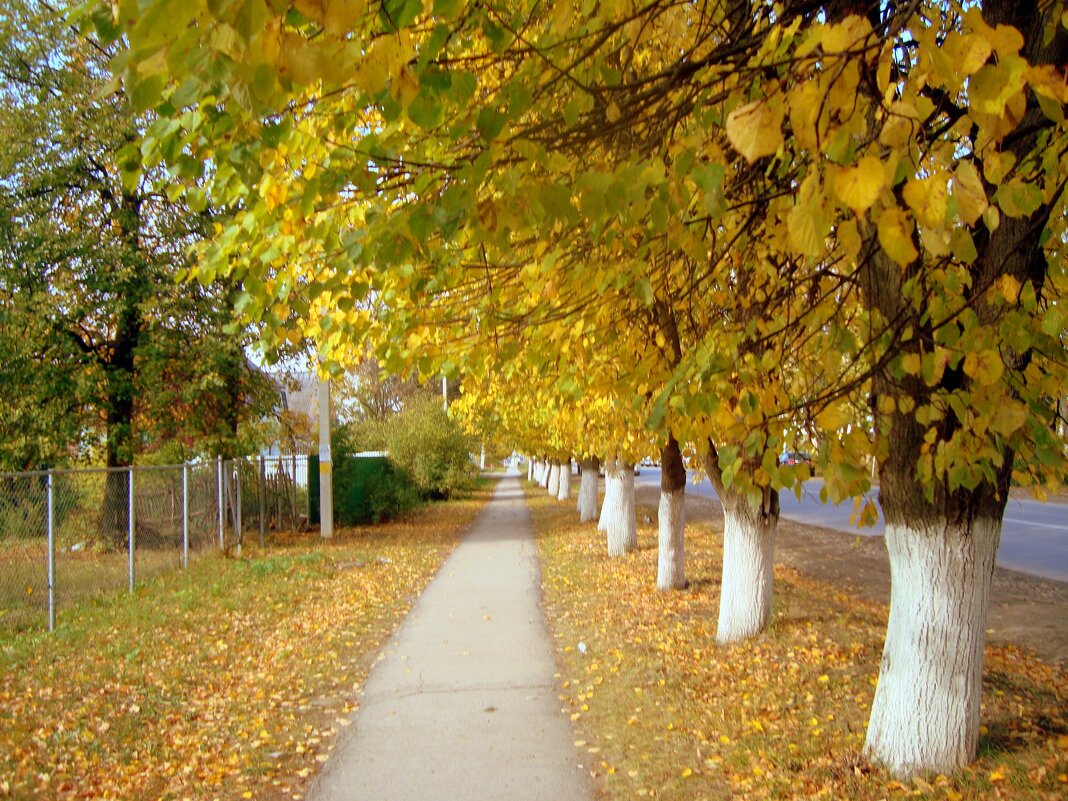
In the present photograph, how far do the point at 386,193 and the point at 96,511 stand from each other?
10596 mm

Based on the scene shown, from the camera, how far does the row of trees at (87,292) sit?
15492 mm

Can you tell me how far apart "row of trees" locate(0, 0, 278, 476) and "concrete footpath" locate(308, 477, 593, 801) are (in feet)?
25.8

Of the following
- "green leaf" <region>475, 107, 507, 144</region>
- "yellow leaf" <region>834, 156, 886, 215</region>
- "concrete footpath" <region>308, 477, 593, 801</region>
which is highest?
"green leaf" <region>475, 107, 507, 144</region>

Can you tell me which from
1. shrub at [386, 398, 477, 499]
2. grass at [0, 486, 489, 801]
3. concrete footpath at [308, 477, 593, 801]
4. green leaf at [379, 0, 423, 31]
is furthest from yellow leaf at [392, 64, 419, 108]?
shrub at [386, 398, 477, 499]

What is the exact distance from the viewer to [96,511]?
523 inches

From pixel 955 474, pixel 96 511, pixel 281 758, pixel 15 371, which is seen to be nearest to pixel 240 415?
pixel 15 371

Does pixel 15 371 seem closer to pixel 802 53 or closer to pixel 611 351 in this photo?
pixel 611 351

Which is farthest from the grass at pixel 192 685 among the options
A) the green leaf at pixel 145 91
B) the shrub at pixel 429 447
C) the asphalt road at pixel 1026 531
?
the shrub at pixel 429 447

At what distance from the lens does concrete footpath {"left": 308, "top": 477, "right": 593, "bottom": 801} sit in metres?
5.11

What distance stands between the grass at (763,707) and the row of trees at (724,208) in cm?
38

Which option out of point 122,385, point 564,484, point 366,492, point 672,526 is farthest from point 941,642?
point 564,484

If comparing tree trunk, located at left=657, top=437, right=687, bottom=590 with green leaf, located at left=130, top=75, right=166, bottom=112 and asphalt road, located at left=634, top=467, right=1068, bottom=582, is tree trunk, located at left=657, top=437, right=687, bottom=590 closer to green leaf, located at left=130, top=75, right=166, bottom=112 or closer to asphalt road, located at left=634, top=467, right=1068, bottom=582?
asphalt road, located at left=634, top=467, right=1068, bottom=582

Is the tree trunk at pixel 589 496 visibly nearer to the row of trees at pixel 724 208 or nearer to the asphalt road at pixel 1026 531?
the asphalt road at pixel 1026 531

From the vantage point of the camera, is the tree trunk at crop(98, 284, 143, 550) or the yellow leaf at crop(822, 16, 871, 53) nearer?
the yellow leaf at crop(822, 16, 871, 53)
